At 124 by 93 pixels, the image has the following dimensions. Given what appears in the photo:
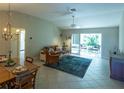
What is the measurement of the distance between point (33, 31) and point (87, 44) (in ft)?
25.3

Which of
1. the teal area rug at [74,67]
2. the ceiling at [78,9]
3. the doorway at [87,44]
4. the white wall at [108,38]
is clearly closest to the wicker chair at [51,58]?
the teal area rug at [74,67]

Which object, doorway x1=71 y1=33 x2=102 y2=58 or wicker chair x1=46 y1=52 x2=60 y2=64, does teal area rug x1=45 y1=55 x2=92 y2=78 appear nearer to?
wicker chair x1=46 y1=52 x2=60 y2=64

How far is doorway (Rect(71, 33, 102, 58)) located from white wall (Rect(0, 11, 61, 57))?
225cm

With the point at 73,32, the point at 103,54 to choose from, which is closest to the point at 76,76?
the point at 103,54

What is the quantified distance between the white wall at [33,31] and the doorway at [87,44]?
88.7 inches

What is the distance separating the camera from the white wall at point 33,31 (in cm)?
667

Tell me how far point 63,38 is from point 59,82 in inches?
312

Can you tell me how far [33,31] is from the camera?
326 inches

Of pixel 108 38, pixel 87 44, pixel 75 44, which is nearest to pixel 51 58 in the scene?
pixel 108 38

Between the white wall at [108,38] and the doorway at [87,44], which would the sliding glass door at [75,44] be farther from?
the white wall at [108,38]

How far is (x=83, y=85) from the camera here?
434 centimetres

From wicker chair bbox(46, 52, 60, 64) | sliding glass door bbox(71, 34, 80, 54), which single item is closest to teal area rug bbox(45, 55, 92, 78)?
wicker chair bbox(46, 52, 60, 64)

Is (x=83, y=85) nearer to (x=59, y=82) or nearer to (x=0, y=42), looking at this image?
(x=59, y=82)

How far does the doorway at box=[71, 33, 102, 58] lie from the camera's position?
1184 cm
